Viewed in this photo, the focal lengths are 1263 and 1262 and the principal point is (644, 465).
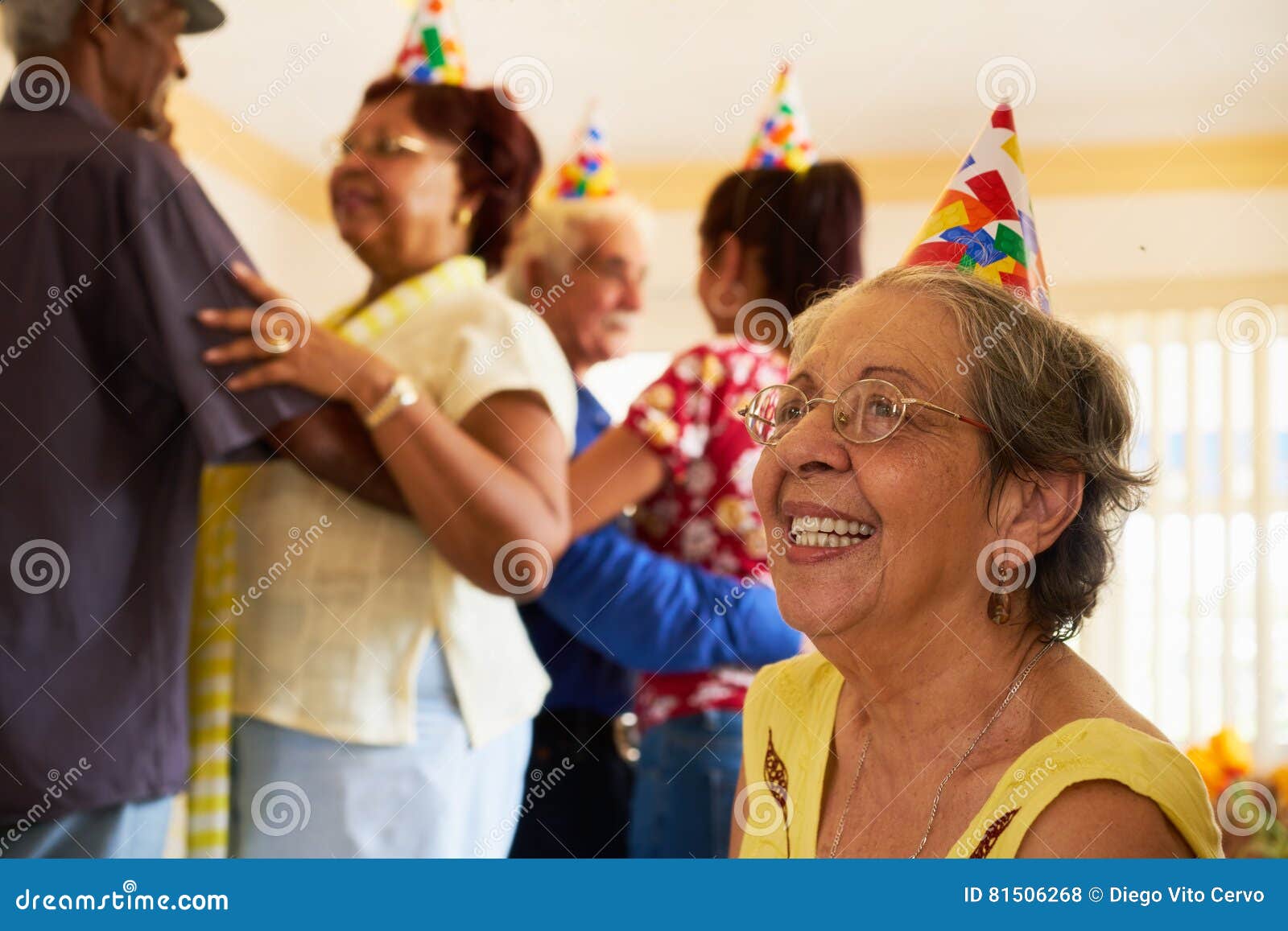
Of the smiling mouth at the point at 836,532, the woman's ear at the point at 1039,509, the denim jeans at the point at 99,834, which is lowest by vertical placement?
the denim jeans at the point at 99,834

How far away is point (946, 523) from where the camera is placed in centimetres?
88

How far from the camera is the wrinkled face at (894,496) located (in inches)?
34.3

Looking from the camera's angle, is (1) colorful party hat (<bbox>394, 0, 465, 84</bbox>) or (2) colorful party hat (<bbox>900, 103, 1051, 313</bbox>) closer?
(2) colorful party hat (<bbox>900, 103, 1051, 313</bbox>)

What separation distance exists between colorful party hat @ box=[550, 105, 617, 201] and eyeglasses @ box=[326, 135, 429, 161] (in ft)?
2.38

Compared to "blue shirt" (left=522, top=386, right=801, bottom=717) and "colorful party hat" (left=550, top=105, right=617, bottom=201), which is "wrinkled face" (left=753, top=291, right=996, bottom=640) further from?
"colorful party hat" (left=550, top=105, right=617, bottom=201)

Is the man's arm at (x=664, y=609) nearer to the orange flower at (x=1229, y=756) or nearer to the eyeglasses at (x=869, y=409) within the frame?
the eyeglasses at (x=869, y=409)

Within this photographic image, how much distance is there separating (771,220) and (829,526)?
72cm

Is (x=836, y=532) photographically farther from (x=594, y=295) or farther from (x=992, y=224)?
(x=594, y=295)

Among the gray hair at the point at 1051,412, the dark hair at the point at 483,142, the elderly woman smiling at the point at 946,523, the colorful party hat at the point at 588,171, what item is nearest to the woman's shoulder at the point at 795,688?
the elderly woman smiling at the point at 946,523

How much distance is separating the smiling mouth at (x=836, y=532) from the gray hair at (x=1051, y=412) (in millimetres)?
96

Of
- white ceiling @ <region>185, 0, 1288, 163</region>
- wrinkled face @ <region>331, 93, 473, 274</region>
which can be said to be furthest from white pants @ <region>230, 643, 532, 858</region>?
white ceiling @ <region>185, 0, 1288, 163</region>

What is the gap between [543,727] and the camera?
5.18 ft

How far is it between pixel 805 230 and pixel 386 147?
0.50 meters

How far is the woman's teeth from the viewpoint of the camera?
2.90ft
